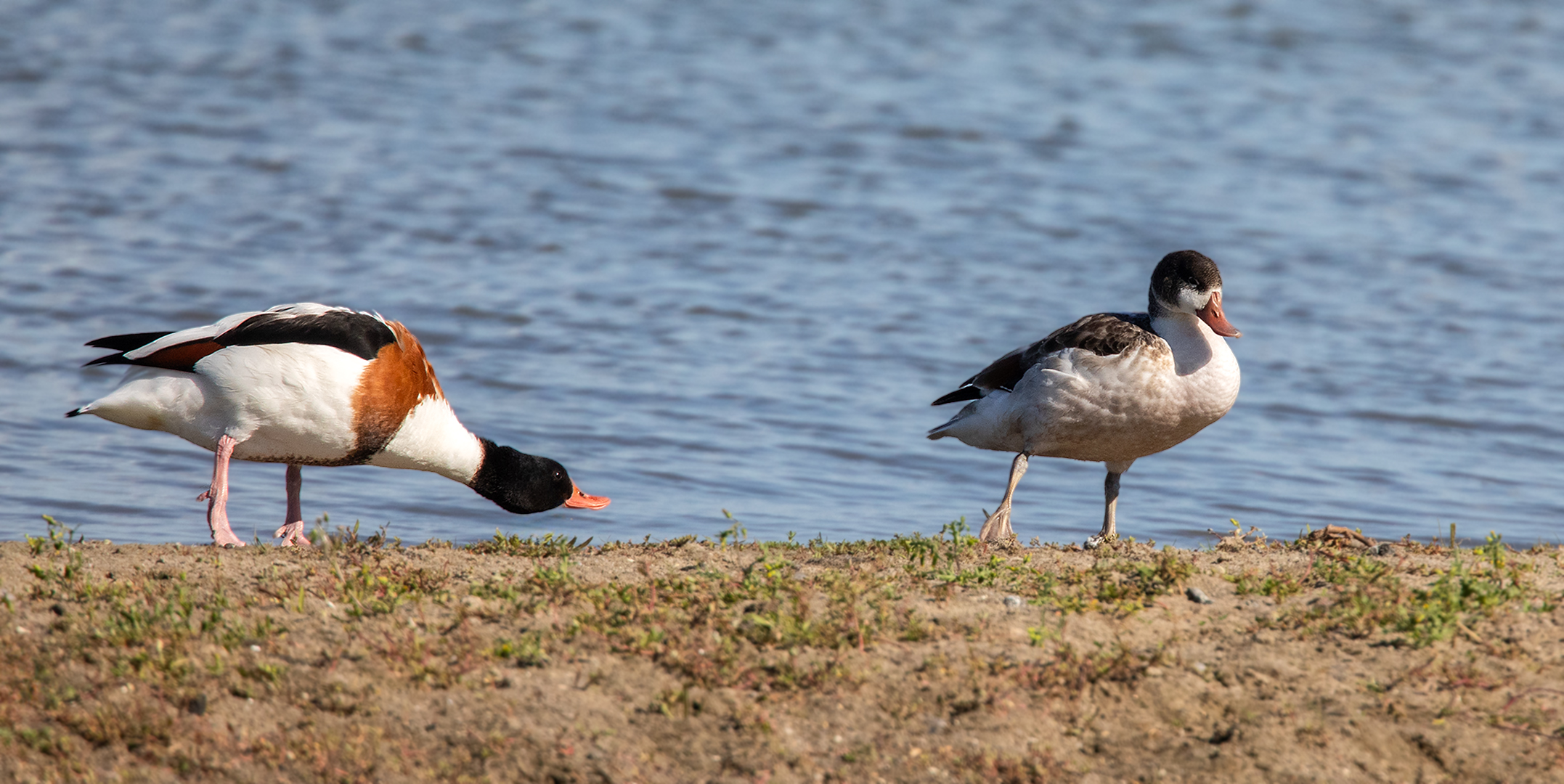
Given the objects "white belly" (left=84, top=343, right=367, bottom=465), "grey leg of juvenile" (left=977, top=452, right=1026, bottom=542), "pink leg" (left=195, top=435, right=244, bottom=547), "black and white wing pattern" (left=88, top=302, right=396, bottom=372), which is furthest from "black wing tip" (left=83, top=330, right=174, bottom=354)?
"grey leg of juvenile" (left=977, top=452, right=1026, bottom=542)

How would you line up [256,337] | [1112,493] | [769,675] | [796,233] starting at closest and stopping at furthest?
[769,675], [256,337], [1112,493], [796,233]

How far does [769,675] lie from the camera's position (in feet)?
14.6

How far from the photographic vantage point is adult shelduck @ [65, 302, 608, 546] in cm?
641

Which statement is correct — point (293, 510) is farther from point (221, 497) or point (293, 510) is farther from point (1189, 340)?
point (1189, 340)

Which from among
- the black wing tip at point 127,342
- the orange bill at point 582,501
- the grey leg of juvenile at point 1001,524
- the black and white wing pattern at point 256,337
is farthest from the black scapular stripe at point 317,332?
the grey leg of juvenile at point 1001,524

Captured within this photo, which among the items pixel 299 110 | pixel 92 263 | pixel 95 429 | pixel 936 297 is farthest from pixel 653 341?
pixel 299 110

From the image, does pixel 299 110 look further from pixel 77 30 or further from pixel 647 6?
pixel 647 6

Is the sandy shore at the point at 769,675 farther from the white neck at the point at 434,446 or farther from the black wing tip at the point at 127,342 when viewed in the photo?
the white neck at the point at 434,446

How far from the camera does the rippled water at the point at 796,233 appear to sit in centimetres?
890

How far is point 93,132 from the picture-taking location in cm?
1681

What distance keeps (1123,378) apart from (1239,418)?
13.4 feet

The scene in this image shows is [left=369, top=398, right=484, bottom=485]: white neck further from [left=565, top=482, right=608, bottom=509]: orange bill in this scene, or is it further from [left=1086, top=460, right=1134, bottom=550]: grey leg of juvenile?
[left=1086, top=460, right=1134, bottom=550]: grey leg of juvenile

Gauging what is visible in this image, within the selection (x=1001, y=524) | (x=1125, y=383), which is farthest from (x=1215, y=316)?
(x=1001, y=524)

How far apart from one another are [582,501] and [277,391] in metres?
1.80
